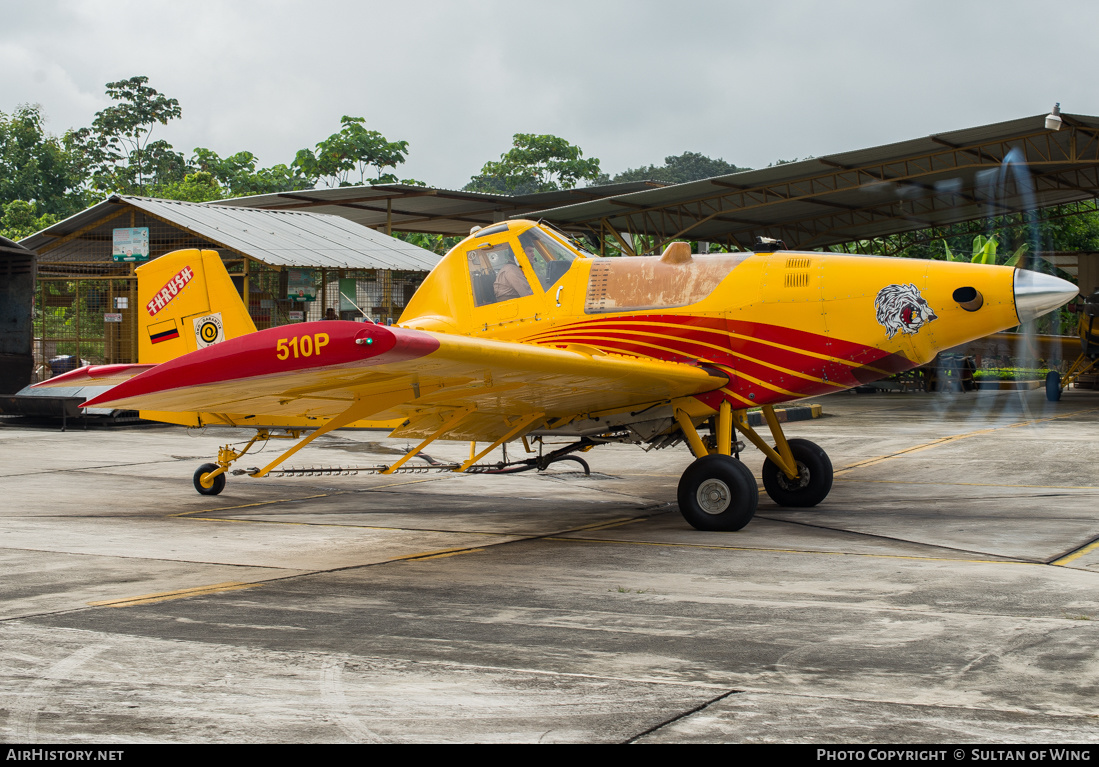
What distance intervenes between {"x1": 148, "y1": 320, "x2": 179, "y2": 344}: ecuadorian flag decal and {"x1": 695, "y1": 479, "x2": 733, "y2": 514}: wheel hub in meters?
6.29

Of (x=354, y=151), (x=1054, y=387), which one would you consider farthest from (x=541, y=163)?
(x=1054, y=387)

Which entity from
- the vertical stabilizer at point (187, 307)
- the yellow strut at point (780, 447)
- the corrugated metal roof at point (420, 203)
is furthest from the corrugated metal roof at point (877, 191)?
the vertical stabilizer at point (187, 307)

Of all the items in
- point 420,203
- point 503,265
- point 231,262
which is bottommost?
point 503,265

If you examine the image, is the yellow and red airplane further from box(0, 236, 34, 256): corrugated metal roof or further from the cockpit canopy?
box(0, 236, 34, 256): corrugated metal roof

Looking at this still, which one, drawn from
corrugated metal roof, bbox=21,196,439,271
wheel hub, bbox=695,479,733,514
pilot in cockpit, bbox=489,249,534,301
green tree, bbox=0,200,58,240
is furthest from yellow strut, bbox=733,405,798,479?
green tree, bbox=0,200,58,240

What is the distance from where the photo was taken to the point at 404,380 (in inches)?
276

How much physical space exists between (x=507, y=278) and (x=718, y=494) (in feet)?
9.85

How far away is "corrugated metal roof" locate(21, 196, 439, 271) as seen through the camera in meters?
20.9

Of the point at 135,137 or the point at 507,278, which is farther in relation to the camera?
the point at 135,137

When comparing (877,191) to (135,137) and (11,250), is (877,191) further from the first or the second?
(135,137)

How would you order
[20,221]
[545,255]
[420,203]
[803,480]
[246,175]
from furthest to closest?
[246,175], [20,221], [420,203], [803,480], [545,255]

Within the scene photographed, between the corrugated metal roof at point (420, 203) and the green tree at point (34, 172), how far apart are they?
36502 mm

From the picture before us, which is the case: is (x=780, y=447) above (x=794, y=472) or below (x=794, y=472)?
above
